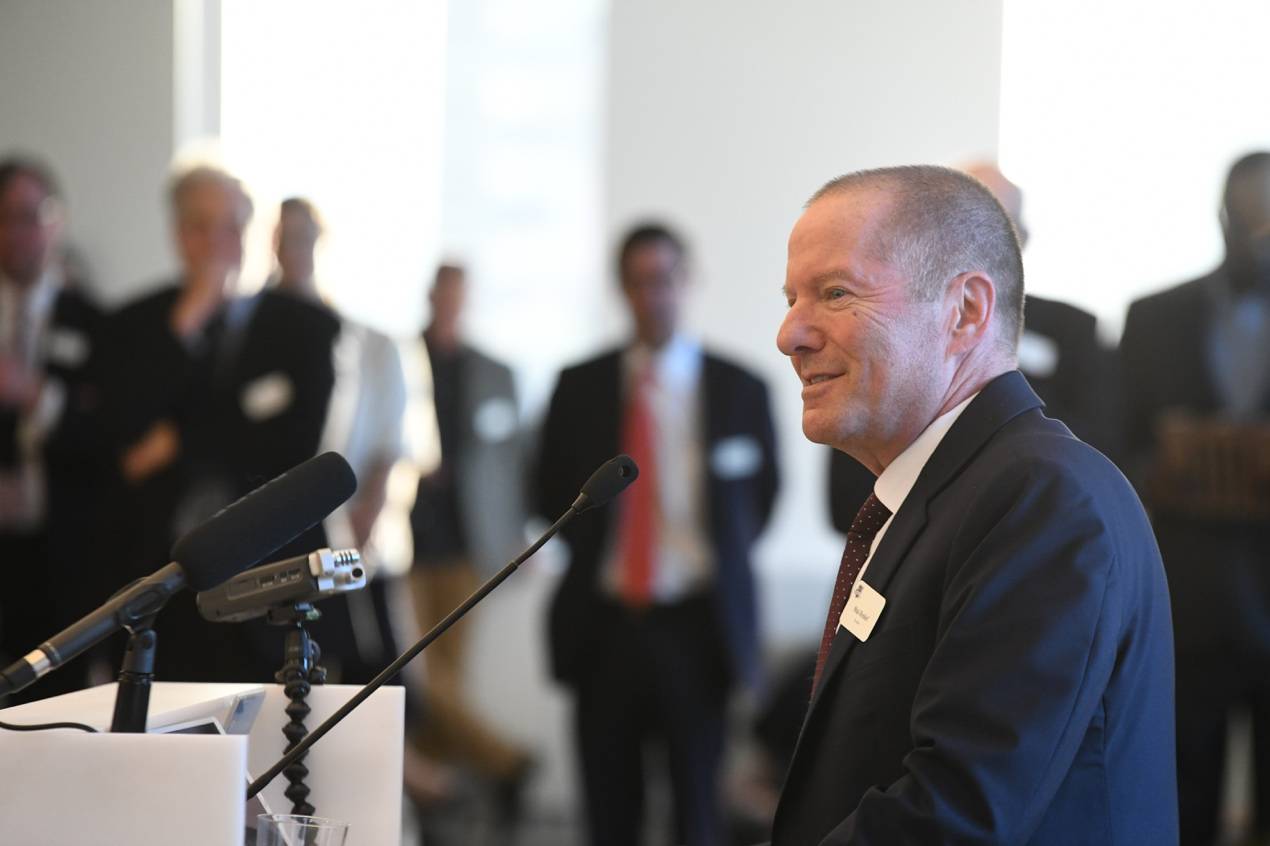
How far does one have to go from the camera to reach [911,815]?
1.39 m

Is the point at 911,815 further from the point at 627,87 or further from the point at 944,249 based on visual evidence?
the point at 627,87

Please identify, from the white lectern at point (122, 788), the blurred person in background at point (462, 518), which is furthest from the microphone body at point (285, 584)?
the blurred person in background at point (462, 518)

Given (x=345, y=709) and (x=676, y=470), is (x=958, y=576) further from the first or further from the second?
(x=676, y=470)

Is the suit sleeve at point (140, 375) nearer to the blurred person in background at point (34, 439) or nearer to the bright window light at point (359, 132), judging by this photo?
the blurred person in background at point (34, 439)

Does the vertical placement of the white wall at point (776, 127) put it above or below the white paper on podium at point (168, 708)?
above

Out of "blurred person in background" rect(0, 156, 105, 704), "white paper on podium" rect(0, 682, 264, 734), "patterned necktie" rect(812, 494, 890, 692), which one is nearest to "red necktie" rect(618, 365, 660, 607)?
"blurred person in background" rect(0, 156, 105, 704)

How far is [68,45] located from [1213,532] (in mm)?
5217

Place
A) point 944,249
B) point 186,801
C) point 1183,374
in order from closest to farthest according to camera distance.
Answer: point 186,801
point 944,249
point 1183,374

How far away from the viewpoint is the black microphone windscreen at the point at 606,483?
159cm

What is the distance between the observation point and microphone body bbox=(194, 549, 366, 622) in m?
1.47

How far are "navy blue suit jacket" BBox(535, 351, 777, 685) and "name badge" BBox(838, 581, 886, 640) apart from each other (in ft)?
7.77

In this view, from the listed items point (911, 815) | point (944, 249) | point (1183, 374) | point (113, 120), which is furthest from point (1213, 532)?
point (113, 120)

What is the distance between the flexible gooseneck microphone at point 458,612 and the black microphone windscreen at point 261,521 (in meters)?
0.16

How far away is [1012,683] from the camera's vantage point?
140cm
